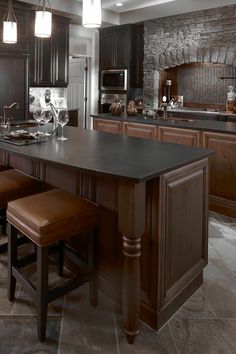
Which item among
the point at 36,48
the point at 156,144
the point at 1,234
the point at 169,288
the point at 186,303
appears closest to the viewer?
the point at 169,288

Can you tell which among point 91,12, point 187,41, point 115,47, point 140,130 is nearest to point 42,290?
point 91,12

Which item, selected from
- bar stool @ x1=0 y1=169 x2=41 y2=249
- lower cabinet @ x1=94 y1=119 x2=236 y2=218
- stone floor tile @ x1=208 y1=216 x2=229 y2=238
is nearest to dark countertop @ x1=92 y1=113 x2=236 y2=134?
lower cabinet @ x1=94 y1=119 x2=236 y2=218

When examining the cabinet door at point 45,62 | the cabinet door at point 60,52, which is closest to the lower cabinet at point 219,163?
the cabinet door at point 45,62

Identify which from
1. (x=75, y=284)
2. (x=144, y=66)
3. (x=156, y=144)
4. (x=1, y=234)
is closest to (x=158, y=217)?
(x=75, y=284)

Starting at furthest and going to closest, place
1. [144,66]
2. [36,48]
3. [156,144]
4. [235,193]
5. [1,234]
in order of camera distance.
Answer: [144,66] → [36,48] → [235,193] → [1,234] → [156,144]

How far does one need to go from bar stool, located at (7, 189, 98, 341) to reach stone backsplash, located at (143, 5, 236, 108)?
5.61 m

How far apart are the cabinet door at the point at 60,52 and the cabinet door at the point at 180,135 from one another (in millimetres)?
3460

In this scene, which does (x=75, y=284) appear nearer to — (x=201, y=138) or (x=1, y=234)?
(x=1, y=234)

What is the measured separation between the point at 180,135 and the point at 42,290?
2.76 m

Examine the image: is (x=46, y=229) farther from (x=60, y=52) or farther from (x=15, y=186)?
(x=60, y=52)

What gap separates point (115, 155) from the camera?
2.18m

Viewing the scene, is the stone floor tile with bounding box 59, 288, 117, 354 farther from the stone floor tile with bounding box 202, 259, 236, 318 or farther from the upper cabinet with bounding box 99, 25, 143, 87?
the upper cabinet with bounding box 99, 25, 143, 87

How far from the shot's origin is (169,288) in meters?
2.02

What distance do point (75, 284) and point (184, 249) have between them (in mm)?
672
